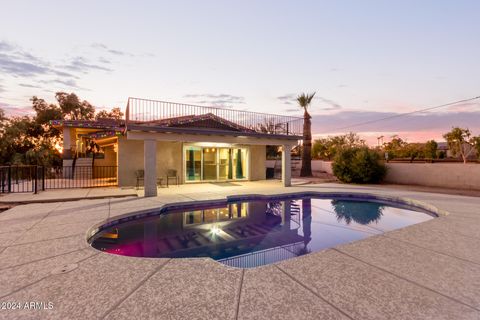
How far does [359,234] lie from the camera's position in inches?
264

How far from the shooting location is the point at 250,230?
23.7ft

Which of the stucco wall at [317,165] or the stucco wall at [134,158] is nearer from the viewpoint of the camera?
the stucco wall at [134,158]

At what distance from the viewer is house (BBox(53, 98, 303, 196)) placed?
37.3ft

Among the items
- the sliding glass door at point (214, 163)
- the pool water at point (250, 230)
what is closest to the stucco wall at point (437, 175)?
the pool water at point (250, 230)

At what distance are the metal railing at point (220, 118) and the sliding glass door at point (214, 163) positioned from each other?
183 cm

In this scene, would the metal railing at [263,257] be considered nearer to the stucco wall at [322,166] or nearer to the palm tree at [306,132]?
the palm tree at [306,132]

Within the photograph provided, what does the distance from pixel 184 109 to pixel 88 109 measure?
21632mm

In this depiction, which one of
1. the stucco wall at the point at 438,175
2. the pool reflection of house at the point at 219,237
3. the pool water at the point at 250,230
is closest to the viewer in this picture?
the pool reflection of house at the point at 219,237

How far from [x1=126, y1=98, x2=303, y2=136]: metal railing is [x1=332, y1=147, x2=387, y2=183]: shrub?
4047mm

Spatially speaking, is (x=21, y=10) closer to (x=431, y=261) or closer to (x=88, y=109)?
(x=431, y=261)

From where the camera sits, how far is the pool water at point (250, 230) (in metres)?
5.52

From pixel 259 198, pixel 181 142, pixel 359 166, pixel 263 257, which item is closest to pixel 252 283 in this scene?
pixel 263 257

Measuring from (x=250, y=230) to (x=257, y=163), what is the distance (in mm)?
11130

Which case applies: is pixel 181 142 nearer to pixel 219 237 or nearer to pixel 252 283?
pixel 219 237
